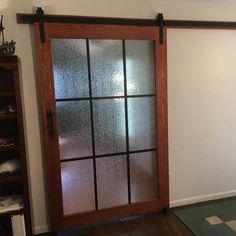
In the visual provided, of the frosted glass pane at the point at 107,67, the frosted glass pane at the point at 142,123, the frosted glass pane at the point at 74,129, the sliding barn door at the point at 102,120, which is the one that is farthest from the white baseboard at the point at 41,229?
the frosted glass pane at the point at 107,67

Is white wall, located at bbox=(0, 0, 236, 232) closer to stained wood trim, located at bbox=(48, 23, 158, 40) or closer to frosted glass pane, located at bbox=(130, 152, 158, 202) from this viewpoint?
stained wood trim, located at bbox=(48, 23, 158, 40)

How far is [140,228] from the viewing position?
2.46 m

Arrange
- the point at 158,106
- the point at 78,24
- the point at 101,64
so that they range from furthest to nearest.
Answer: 1. the point at 158,106
2. the point at 101,64
3. the point at 78,24

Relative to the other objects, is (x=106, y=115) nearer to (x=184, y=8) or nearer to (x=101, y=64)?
(x=101, y=64)

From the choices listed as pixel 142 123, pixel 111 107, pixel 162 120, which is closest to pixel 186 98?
pixel 162 120

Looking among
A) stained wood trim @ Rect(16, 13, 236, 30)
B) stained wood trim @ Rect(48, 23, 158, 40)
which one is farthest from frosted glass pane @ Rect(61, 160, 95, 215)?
stained wood trim @ Rect(16, 13, 236, 30)

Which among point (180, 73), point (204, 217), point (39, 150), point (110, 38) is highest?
point (110, 38)

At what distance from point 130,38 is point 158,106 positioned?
0.73 metres

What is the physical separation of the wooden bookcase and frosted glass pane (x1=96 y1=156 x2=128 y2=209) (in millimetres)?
727

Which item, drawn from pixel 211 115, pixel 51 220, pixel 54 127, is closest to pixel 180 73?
pixel 211 115

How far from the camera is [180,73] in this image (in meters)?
2.67

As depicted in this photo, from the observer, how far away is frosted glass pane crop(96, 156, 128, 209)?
8.35 feet

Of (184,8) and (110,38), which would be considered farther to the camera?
(184,8)

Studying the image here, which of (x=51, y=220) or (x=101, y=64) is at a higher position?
(x=101, y=64)
